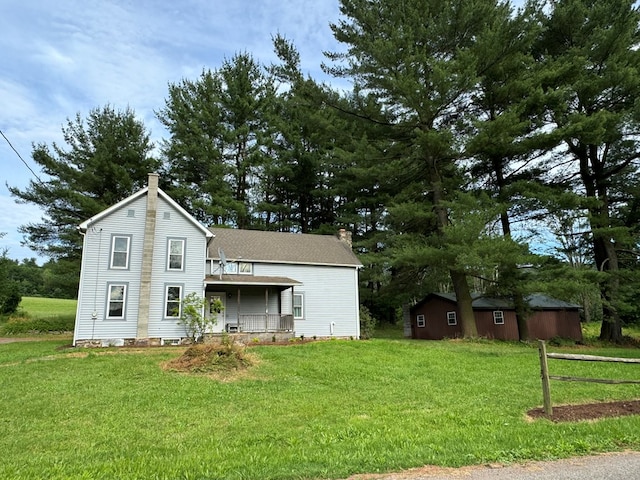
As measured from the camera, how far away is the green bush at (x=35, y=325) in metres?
23.4

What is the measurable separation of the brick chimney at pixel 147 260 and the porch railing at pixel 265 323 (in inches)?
164

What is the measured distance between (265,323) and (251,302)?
1.78 meters

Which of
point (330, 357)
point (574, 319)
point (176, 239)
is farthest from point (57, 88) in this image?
point (574, 319)

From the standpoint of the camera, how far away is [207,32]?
13.8 m

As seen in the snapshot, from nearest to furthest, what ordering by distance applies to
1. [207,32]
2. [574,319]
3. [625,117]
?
1. [207,32]
2. [625,117]
3. [574,319]

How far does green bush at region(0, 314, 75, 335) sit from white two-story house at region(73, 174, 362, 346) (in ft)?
35.4

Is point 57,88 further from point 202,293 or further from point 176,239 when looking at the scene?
point 202,293

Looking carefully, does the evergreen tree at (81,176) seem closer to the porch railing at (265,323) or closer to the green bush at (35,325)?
the green bush at (35,325)

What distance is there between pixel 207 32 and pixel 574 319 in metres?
27.1

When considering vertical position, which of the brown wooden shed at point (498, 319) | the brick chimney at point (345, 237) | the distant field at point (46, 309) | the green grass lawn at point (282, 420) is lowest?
the green grass lawn at point (282, 420)

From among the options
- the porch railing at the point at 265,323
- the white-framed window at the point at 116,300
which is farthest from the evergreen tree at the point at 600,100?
the white-framed window at the point at 116,300

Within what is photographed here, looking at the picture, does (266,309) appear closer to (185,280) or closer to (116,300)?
(185,280)

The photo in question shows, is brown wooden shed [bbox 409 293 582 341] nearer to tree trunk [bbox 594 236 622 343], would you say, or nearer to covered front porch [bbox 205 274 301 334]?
tree trunk [bbox 594 236 622 343]

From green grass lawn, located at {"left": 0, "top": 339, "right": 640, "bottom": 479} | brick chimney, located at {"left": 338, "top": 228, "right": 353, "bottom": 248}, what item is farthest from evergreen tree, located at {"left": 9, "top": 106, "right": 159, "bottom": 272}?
green grass lawn, located at {"left": 0, "top": 339, "right": 640, "bottom": 479}
